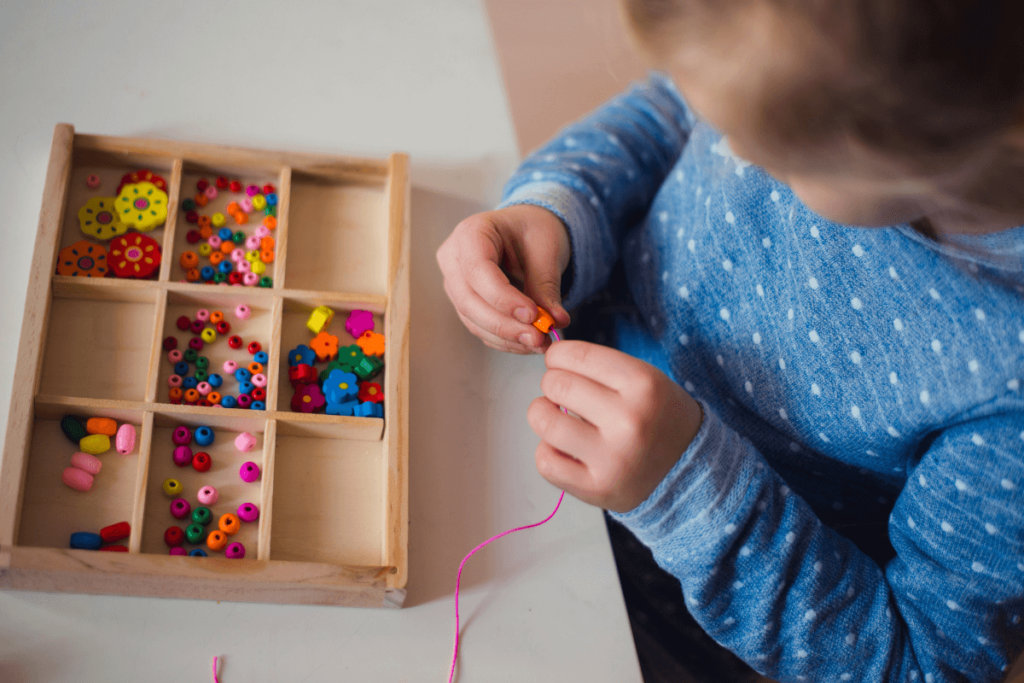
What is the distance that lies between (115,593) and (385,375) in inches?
9.9

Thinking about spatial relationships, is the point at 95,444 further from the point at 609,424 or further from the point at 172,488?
the point at 609,424

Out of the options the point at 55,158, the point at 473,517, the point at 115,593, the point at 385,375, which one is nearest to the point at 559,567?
the point at 473,517

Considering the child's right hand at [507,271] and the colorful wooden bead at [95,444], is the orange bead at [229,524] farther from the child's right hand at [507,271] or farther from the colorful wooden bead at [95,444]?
the child's right hand at [507,271]

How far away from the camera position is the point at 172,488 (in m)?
0.54

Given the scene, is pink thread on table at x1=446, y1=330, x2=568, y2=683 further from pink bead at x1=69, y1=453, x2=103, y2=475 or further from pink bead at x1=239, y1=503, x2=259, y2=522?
pink bead at x1=69, y1=453, x2=103, y2=475

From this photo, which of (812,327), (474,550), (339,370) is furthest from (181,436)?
(812,327)

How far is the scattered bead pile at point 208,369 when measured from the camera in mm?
580

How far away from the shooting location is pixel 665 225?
2.46 feet

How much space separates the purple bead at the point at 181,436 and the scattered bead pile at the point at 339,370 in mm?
83

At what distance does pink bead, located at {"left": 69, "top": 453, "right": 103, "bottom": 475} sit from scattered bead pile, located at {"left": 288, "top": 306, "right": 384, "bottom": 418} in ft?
0.49

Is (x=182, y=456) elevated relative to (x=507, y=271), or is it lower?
lower

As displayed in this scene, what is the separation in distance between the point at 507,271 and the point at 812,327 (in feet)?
0.90

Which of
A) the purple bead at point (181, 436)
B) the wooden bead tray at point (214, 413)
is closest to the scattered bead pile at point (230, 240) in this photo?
the wooden bead tray at point (214, 413)

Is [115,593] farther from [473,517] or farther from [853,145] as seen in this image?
[853,145]
